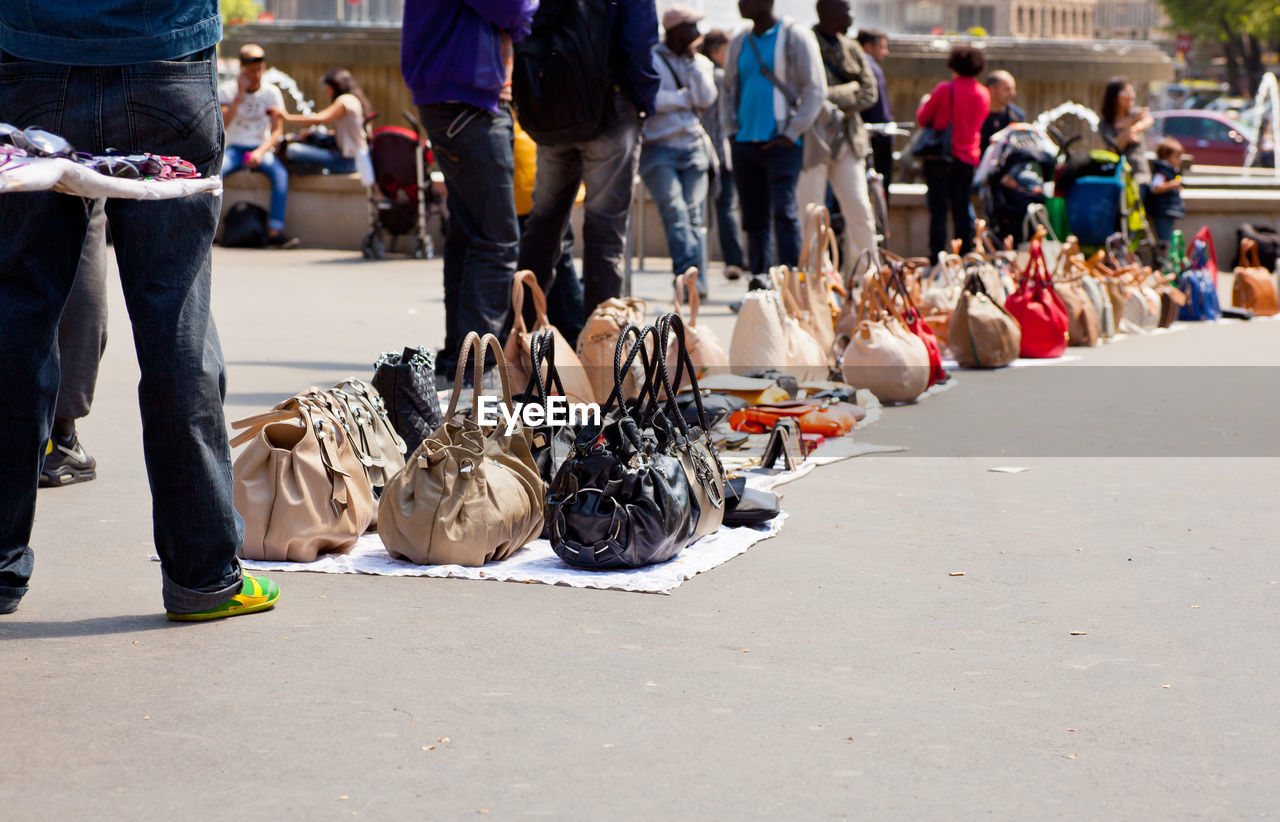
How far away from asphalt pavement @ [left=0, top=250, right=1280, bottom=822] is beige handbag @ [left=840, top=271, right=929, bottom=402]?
1687mm

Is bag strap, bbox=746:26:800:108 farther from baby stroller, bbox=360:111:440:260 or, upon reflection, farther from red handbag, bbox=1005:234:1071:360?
baby stroller, bbox=360:111:440:260

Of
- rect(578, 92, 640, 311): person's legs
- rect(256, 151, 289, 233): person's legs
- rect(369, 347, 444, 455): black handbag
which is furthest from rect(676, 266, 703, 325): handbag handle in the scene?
rect(256, 151, 289, 233): person's legs

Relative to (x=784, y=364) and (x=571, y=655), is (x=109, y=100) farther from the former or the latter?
(x=784, y=364)

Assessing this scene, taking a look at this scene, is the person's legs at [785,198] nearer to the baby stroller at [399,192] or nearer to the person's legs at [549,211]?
the person's legs at [549,211]

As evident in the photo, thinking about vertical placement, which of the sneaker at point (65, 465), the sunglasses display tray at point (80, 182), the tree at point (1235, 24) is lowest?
the sneaker at point (65, 465)

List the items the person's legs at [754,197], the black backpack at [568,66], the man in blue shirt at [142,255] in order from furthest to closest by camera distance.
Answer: the person's legs at [754,197] → the black backpack at [568,66] → the man in blue shirt at [142,255]

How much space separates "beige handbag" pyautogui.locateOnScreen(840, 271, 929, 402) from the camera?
26.1ft

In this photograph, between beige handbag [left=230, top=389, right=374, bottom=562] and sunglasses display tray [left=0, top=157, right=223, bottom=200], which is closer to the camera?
sunglasses display tray [left=0, top=157, right=223, bottom=200]

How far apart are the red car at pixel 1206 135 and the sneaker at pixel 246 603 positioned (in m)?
29.6

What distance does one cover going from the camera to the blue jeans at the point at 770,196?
11109 millimetres

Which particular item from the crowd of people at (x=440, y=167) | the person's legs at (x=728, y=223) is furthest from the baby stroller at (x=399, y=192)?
the person's legs at (x=728, y=223)

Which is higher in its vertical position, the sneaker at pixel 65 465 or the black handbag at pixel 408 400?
the black handbag at pixel 408 400

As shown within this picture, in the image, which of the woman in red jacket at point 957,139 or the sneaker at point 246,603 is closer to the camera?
the sneaker at point 246,603

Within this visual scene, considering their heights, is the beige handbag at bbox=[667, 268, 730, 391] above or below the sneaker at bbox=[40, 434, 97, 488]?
above
